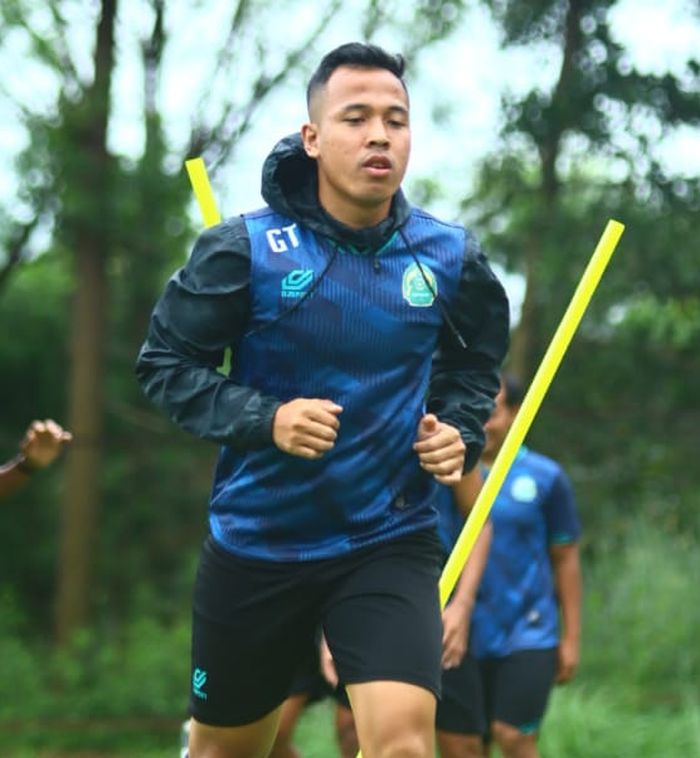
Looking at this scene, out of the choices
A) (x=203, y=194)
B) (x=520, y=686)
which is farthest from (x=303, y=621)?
(x=520, y=686)

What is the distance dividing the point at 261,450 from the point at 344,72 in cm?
100

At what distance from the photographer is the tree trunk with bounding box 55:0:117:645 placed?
13.7 m

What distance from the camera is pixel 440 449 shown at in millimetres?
4344

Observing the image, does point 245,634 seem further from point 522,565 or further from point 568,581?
point 568,581

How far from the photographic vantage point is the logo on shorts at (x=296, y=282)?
14.3 ft

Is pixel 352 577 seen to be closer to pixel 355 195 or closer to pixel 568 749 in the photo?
pixel 355 195

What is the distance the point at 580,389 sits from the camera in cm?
1355

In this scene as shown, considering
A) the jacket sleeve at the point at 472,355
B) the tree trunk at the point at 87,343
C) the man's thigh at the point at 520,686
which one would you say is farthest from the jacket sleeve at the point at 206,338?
the tree trunk at the point at 87,343

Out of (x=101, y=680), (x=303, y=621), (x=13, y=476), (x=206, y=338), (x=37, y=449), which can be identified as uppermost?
(x=206, y=338)

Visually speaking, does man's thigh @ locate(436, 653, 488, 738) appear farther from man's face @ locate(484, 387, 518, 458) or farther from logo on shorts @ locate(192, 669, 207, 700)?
logo on shorts @ locate(192, 669, 207, 700)

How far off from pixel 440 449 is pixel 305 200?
0.76 m

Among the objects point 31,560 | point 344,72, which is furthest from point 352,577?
point 31,560

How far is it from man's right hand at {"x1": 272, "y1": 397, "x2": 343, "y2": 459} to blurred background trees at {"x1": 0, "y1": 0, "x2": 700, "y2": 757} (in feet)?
24.6

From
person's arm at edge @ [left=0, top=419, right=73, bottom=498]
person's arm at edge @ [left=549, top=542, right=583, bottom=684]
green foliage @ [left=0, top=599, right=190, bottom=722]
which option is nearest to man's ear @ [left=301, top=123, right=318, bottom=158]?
person's arm at edge @ [left=0, top=419, right=73, bottom=498]
